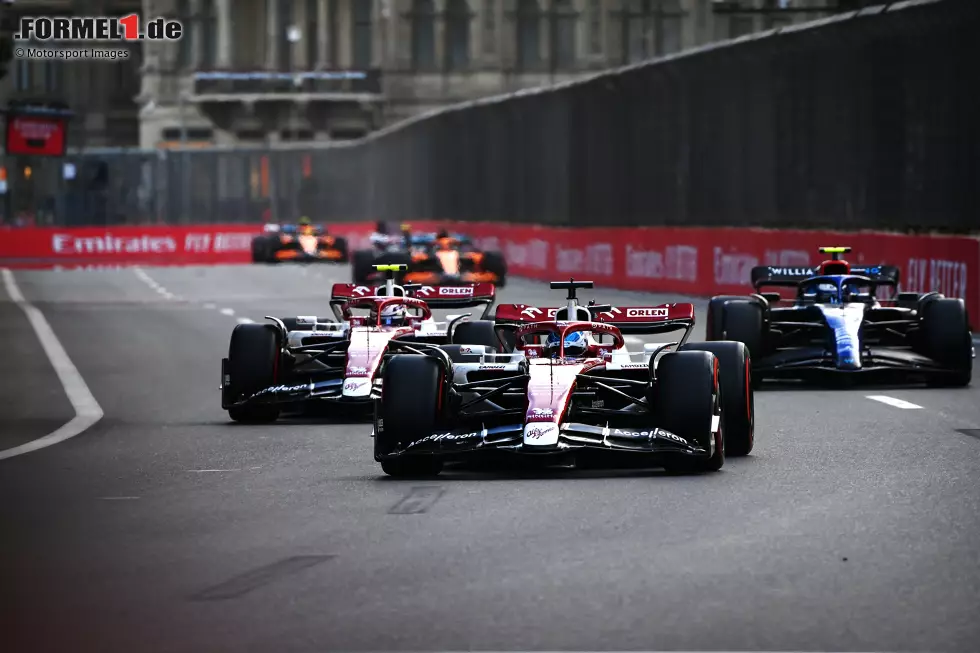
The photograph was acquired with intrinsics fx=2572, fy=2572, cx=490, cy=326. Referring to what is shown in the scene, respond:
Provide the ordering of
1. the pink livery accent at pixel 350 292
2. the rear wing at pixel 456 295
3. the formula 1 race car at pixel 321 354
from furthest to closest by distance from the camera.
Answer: the rear wing at pixel 456 295, the pink livery accent at pixel 350 292, the formula 1 race car at pixel 321 354

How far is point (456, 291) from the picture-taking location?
18031 mm

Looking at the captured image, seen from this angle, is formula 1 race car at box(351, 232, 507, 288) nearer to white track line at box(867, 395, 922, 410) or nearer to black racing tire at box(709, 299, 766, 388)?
black racing tire at box(709, 299, 766, 388)

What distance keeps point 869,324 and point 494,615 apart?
36.7 ft

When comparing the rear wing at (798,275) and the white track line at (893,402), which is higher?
the rear wing at (798,275)

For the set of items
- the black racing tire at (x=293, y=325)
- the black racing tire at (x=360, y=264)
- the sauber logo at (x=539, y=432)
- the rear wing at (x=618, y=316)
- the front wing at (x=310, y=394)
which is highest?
the rear wing at (x=618, y=316)

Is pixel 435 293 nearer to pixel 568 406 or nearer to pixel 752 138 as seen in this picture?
pixel 568 406

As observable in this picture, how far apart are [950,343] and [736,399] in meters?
5.80

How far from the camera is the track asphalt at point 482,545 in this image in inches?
311

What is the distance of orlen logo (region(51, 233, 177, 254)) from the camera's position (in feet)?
231

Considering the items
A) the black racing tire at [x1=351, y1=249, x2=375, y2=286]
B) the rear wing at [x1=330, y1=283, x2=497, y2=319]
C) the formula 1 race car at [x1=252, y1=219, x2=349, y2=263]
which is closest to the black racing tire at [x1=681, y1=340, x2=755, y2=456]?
the rear wing at [x1=330, y1=283, x2=497, y2=319]

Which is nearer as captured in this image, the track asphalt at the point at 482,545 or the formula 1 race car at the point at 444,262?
the track asphalt at the point at 482,545

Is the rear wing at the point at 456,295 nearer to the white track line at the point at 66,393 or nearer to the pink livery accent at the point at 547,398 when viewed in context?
the white track line at the point at 66,393

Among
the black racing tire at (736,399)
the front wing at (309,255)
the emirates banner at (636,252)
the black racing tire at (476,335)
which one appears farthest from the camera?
the front wing at (309,255)

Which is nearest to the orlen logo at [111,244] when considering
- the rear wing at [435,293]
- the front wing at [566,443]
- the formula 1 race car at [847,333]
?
the formula 1 race car at [847,333]
